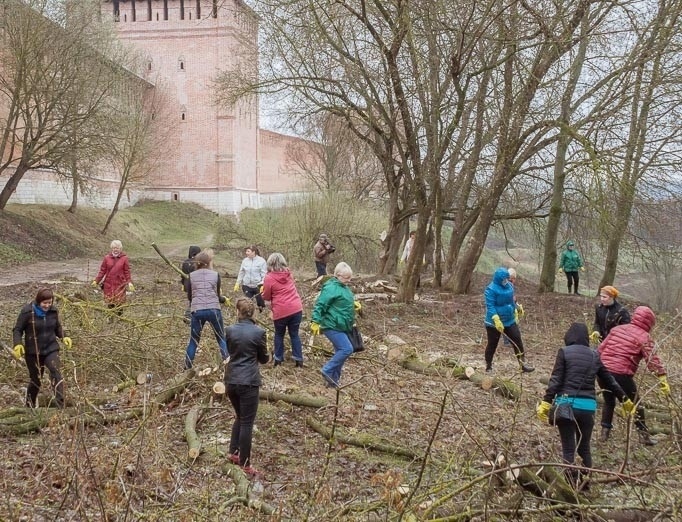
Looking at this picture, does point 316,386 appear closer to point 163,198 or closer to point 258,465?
point 258,465

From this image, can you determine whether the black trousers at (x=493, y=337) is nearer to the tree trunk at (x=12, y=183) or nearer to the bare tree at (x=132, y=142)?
the bare tree at (x=132, y=142)

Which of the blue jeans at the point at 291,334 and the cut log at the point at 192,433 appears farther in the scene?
the blue jeans at the point at 291,334

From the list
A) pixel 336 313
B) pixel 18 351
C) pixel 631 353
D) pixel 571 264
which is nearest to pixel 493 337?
pixel 336 313

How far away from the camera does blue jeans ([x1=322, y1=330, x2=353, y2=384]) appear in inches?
281

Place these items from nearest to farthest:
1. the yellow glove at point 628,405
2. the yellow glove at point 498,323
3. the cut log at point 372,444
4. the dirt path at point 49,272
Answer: the cut log at point 372,444, the yellow glove at point 628,405, the yellow glove at point 498,323, the dirt path at point 49,272

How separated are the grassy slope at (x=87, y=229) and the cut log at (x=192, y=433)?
16052mm

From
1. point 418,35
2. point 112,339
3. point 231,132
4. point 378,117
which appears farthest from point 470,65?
point 231,132

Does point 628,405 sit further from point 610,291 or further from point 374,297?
point 374,297

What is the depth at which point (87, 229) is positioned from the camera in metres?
28.0

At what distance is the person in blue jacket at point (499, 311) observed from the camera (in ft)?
27.6

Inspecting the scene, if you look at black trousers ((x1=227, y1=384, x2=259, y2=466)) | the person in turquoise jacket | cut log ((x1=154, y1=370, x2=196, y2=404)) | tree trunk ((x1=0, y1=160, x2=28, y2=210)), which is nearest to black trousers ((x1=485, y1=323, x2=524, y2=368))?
the person in turquoise jacket

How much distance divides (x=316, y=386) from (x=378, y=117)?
33.1 feet

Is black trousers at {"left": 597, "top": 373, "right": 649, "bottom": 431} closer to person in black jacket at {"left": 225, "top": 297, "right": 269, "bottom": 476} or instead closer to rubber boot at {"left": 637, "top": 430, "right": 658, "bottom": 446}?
rubber boot at {"left": 637, "top": 430, "right": 658, "bottom": 446}

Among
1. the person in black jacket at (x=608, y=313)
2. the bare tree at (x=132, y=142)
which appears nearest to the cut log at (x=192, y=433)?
the person in black jacket at (x=608, y=313)
